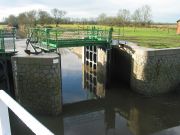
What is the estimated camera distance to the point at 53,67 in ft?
36.7

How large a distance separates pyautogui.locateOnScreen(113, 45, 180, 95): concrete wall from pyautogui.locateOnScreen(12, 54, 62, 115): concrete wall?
615 cm

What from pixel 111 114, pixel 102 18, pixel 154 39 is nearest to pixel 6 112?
pixel 111 114

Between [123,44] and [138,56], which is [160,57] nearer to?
[138,56]

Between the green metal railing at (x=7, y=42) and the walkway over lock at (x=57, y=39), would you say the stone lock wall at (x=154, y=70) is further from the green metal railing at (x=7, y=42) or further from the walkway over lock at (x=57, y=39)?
the green metal railing at (x=7, y=42)

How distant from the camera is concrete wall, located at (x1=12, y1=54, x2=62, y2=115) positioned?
36.7 feet

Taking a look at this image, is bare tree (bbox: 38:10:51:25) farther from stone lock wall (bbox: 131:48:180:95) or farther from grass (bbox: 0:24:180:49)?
stone lock wall (bbox: 131:48:180:95)

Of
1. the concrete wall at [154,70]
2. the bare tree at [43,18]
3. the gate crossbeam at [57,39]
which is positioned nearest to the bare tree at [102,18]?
the bare tree at [43,18]

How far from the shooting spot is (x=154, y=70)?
15.4 metres

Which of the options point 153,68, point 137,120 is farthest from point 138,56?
point 137,120

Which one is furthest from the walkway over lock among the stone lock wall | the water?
the water

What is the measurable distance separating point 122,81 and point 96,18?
6999 centimetres

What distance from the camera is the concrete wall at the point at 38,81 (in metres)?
11.2

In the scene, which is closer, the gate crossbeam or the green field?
the gate crossbeam

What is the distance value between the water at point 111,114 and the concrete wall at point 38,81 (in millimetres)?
753
